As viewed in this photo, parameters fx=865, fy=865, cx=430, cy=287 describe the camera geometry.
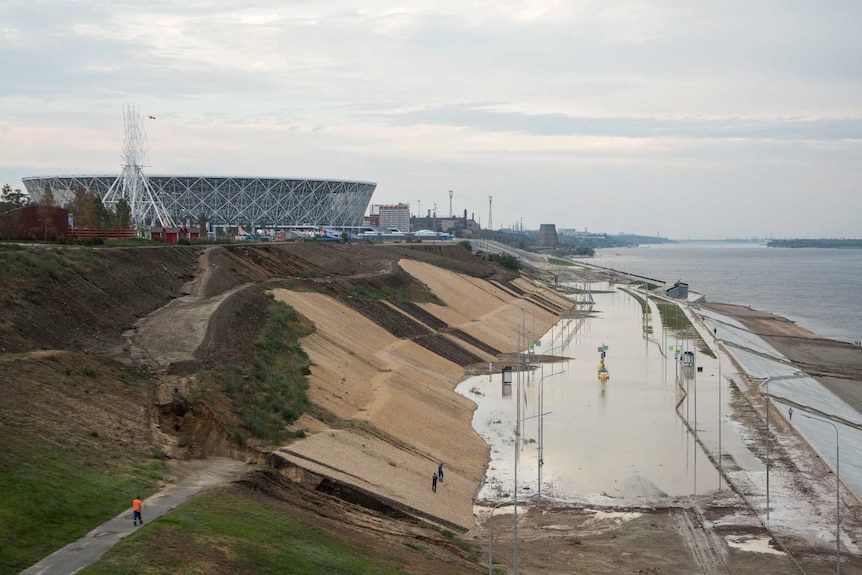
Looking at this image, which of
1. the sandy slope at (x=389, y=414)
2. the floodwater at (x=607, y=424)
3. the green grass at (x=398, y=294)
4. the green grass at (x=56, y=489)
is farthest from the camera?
the green grass at (x=398, y=294)

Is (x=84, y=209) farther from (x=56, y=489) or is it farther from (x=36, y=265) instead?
(x=56, y=489)

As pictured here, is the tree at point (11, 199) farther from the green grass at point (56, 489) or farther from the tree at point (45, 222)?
the green grass at point (56, 489)

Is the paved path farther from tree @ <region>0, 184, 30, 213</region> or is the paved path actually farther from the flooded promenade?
tree @ <region>0, 184, 30, 213</region>

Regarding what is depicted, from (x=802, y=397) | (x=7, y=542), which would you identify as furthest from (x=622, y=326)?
(x=7, y=542)

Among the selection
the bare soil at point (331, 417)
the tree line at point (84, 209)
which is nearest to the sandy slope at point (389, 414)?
the bare soil at point (331, 417)

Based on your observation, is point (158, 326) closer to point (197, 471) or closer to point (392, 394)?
point (392, 394)

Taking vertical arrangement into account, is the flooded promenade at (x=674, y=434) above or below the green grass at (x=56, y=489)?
below
